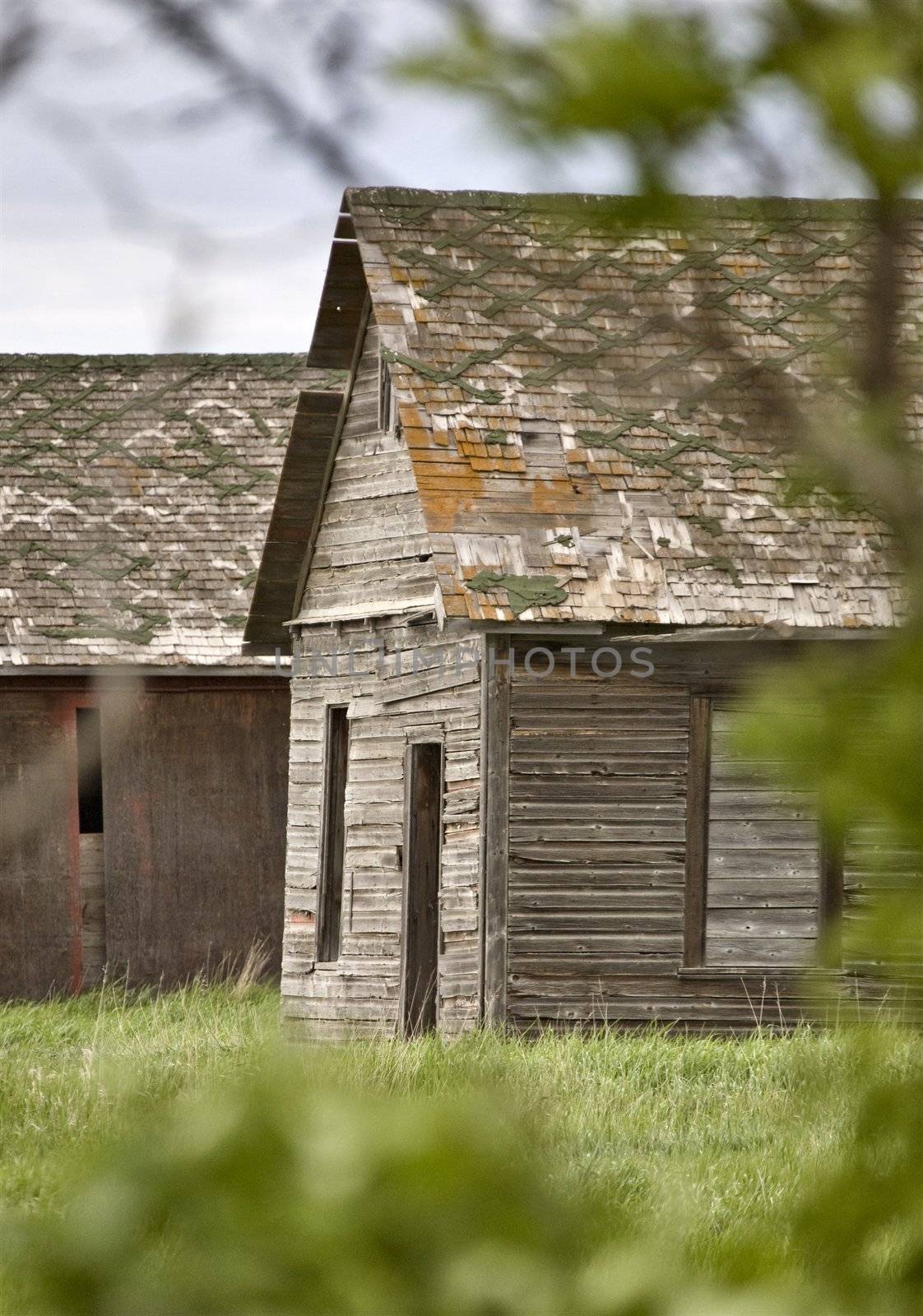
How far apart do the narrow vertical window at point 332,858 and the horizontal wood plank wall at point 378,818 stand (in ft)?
0.25

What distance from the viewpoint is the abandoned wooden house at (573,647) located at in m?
10.7

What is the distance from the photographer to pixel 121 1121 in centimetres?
123

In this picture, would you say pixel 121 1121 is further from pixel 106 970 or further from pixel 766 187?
pixel 106 970

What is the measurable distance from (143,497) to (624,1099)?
973 cm

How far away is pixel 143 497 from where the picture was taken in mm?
16359

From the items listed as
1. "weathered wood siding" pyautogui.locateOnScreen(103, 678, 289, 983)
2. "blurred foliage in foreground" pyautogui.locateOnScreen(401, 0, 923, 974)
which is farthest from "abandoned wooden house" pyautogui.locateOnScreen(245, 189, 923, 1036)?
"blurred foliage in foreground" pyautogui.locateOnScreen(401, 0, 923, 974)

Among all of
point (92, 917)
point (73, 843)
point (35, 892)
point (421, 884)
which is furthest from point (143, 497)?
point (421, 884)

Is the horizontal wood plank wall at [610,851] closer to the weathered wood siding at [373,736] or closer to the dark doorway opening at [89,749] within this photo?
the weathered wood siding at [373,736]

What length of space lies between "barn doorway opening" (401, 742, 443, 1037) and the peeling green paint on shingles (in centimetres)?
186

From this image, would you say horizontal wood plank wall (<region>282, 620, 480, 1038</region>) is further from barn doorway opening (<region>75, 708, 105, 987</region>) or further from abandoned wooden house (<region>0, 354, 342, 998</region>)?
barn doorway opening (<region>75, 708, 105, 987</region>)

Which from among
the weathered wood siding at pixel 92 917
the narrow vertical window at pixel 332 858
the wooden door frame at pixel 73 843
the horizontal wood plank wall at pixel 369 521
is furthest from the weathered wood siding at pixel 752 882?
the weathered wood siding at pixel 92 917

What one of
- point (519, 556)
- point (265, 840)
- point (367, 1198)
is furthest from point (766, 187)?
point (265, 840)

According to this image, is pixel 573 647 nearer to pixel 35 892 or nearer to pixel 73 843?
pixel 73 843

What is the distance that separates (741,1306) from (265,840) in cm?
1417
